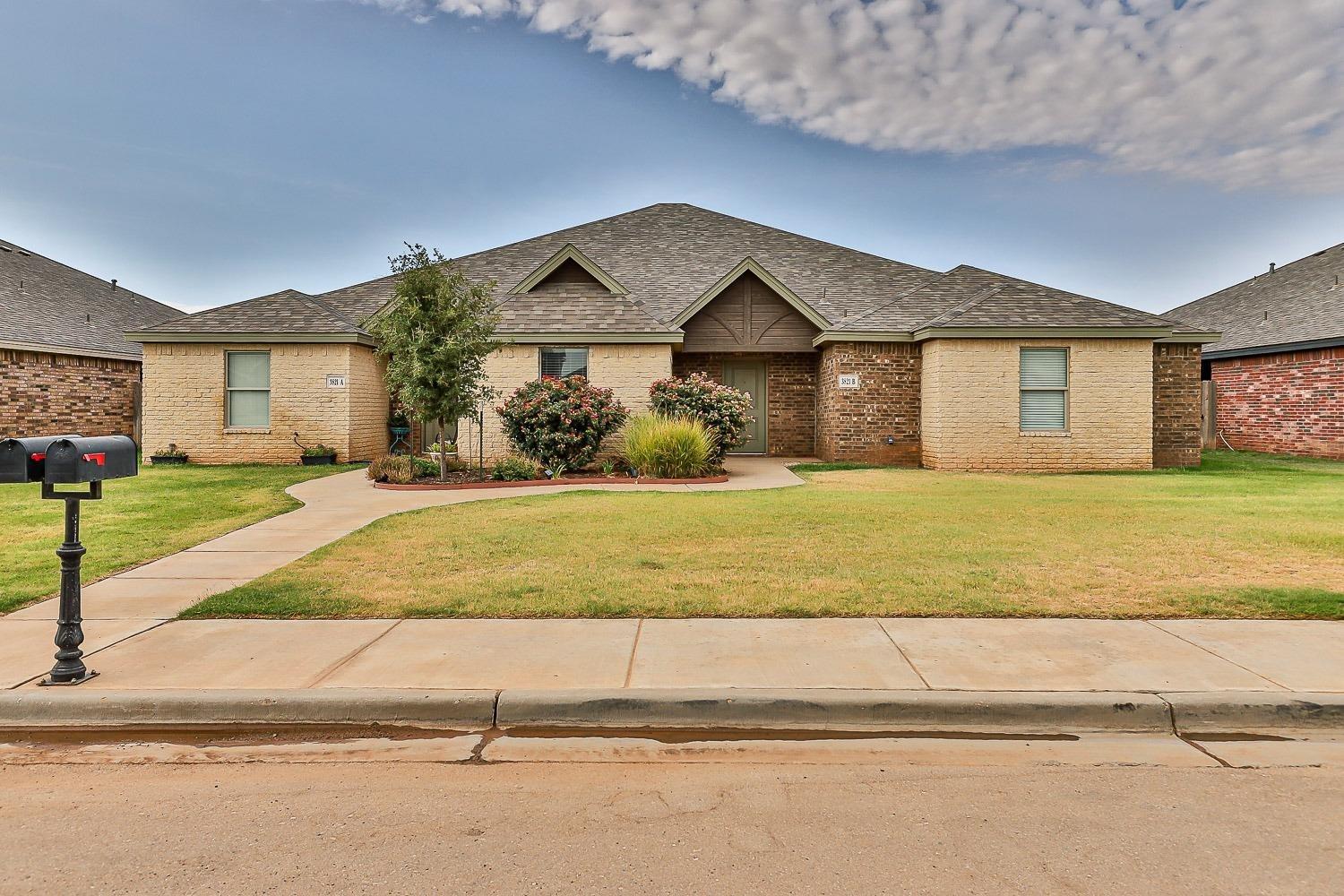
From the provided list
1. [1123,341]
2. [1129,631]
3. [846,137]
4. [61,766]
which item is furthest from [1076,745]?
[846,137]

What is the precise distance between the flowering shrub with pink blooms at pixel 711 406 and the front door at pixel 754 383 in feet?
14.6

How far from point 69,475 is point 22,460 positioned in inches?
9.1

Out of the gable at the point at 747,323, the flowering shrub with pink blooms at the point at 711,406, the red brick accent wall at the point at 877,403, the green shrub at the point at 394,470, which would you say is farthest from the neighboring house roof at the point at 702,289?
the green shrub at the point at 394,470

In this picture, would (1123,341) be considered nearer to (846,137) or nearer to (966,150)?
(966,150)

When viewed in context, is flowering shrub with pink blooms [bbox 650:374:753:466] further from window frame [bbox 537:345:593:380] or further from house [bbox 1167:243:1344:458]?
house [bbox 1167:243:1344:458]

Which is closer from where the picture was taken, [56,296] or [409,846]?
[409,846]

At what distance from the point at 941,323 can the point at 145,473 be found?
59.0 feet

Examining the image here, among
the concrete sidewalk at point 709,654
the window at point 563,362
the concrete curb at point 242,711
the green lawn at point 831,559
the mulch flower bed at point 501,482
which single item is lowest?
the concrete curb at point 242,711

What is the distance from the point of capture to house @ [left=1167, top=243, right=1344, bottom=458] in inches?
799

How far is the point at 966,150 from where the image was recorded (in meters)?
26.9

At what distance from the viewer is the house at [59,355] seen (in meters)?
18.8

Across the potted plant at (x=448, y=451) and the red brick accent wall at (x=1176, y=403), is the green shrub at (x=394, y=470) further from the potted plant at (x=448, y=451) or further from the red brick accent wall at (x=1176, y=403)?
the red brick accent wall at (x=1176, y=403)

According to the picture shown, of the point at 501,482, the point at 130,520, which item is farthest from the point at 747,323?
the point at 130,520

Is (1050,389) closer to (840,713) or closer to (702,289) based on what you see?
(702,289)
